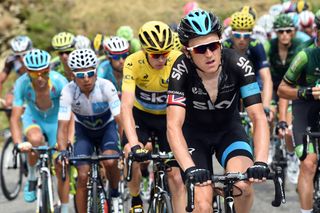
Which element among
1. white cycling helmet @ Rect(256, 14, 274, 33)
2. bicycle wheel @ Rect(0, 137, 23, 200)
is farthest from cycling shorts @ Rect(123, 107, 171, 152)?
white cycling helmet @ Rect(256, 14, 274, 33)

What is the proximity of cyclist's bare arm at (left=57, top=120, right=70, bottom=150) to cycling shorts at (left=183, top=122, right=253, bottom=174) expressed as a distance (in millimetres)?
2085

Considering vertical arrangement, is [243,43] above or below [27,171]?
above

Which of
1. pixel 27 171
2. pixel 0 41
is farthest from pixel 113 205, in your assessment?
pixel 0 41

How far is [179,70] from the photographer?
642cm

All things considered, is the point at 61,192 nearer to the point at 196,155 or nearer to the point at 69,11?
the point at 196,155

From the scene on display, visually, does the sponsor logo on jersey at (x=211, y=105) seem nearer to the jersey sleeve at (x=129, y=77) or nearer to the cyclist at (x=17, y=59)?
the jersey sleeve at (x=129, y=77)

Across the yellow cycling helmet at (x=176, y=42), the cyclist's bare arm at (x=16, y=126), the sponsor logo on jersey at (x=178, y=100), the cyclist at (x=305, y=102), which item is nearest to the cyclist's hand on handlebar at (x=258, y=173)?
the sponsor logo on jersey at (x=178, y=100)

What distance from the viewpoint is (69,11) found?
27.3 metres

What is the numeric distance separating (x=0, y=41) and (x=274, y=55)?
14.1 metres

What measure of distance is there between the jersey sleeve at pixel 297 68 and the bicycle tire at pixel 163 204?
78.8 inches

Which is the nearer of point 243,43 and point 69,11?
point 243,43

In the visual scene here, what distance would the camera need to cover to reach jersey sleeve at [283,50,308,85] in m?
8.02

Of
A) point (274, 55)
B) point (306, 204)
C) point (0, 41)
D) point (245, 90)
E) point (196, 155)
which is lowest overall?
point (306, 204)

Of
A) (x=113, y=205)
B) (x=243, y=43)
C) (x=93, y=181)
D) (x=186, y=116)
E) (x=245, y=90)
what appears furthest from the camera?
(x=243, y=43)
